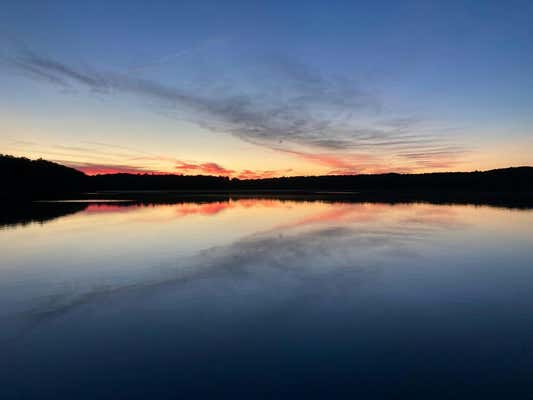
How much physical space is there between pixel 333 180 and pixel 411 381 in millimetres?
157303

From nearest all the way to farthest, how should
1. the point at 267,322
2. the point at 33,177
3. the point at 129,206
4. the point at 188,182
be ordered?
the point at 267,322 < the point at 129,206 < the point at 33,177 < the point at 188,182

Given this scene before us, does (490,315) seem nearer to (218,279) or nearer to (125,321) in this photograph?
(218,279)

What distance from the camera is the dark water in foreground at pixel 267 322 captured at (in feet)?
19.0

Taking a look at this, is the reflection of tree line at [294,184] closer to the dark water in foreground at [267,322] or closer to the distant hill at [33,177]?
the distant hill at [33,177]

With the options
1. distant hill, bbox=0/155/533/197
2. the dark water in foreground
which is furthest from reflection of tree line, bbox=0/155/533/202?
the dark water in foreground

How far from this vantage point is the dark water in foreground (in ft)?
19.0

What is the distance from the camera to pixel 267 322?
823cm

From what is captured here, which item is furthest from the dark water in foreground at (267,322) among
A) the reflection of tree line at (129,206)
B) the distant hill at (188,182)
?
the distant hill at (188,182)

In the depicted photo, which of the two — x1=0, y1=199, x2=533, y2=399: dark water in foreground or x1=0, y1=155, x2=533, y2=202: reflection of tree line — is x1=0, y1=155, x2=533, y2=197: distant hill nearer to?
x1=0, y1=155, x2=533, y2=202: reflection of tree line

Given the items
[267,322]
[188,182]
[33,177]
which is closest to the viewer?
[267,322]

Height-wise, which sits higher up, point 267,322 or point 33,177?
point 33,177

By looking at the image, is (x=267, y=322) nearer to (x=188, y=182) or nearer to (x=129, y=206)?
(x=129, y=206)

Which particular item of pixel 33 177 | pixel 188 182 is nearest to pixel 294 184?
pixel 188 182

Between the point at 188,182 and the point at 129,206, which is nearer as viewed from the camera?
the point at 129,206
